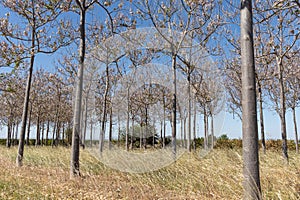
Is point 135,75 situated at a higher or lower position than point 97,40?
lower

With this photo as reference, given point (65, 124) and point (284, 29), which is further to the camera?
point (65, 124)

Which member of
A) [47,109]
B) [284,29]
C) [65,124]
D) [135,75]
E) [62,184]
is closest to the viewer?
[62,184]

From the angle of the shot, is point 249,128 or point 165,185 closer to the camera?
point 249,128

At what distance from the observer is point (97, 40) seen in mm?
9992

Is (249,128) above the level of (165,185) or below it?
above

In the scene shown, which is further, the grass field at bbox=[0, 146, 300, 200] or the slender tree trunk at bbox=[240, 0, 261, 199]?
the grass field at bbox=[0, 146, 300, 200]

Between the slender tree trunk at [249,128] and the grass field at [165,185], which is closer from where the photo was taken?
the slender tree trunk at [249,128]

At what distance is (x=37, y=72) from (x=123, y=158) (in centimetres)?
1309

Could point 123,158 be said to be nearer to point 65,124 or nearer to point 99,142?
point 99,142

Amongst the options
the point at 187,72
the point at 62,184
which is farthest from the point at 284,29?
the point at 62,184

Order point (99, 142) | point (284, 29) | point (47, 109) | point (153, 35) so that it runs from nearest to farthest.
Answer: point (284, 29) → point (153, 35) → point (99, 142) → point (47, 109)

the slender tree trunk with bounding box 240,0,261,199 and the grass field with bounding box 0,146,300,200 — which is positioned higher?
the slender tree trunk with bounding box 240,0,261,199

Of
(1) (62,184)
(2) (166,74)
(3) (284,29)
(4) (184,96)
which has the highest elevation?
(3) (284,29)

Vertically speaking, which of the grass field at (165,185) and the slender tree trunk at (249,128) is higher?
the slender tree trunk at (249,128)
